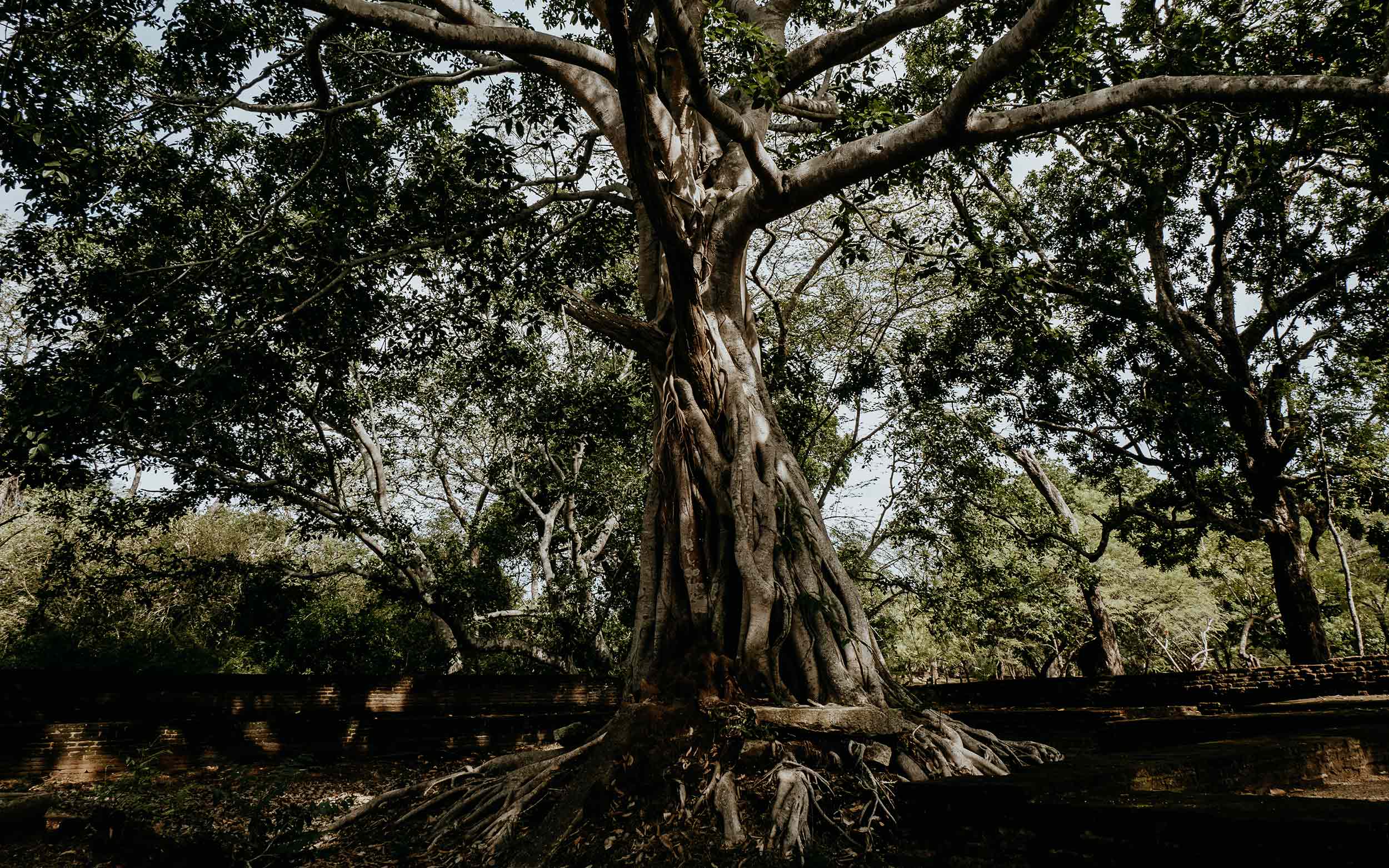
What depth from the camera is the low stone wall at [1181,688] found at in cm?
562

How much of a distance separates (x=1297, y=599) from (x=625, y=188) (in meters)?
8.41

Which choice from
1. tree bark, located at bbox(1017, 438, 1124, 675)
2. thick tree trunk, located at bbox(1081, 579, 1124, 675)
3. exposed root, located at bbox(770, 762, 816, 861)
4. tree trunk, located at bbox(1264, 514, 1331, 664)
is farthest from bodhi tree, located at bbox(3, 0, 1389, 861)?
thick tree trunk, located at bbox(1081, 579, 1124, 675)

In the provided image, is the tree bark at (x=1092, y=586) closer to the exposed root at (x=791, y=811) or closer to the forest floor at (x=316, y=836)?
the exposed root at (x=791, y=811)

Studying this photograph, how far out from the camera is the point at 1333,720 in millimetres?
3506

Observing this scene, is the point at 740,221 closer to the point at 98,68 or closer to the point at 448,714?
the point at 98,68

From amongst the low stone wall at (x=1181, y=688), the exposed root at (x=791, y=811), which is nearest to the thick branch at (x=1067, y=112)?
the exposed root at (x=791, y=811)

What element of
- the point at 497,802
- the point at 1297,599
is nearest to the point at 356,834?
the point at 497,802

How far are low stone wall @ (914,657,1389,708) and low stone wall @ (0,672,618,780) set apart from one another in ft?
12.5

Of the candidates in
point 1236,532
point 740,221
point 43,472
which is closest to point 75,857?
point 43,472

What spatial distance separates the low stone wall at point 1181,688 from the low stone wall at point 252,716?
3.80 metres

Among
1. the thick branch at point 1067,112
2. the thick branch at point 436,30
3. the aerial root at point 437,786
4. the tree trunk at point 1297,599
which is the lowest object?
the aerial root at point 437,786

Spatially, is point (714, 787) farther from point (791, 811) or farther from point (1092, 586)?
point (1092, 586)

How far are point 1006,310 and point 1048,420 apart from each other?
17.4ft

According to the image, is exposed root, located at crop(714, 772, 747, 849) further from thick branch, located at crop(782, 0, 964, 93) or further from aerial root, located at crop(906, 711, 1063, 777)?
thick branch, located at crop(782, 0, 964, 93)
